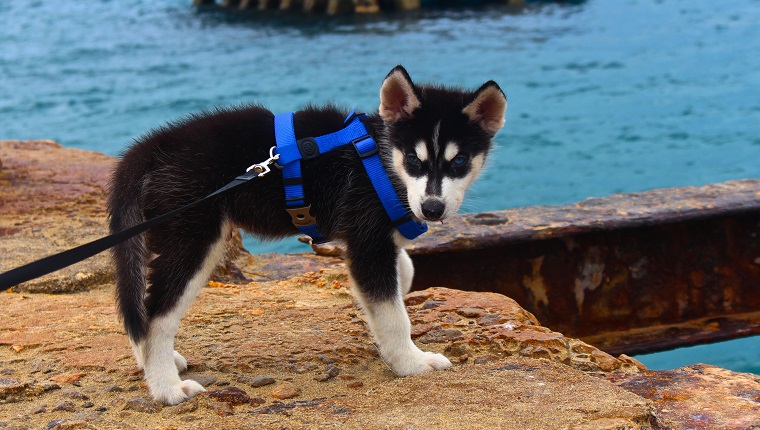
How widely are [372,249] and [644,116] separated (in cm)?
1207

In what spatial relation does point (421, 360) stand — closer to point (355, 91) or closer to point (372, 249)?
point (372, 249)

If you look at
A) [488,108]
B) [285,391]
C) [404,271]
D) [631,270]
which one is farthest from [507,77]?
[285,391]

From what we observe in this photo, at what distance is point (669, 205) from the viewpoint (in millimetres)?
5742

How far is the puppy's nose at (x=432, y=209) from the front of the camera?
12.2 feet

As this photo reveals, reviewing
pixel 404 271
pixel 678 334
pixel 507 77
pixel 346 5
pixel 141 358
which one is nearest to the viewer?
pixel 141 358

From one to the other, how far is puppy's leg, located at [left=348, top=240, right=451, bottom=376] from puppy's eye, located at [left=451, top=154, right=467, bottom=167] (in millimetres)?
469

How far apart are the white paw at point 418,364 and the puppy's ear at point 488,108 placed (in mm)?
1053

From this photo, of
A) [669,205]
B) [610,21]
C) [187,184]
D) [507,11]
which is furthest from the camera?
[507,11]

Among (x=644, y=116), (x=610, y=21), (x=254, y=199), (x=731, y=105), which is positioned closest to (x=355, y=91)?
(x=644, y=116)

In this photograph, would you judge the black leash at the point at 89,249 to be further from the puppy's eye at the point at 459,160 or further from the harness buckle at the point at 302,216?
the puppy's eye at the point at 459,160

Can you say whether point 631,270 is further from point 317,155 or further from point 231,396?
point 231,396

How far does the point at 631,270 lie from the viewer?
5852 mm

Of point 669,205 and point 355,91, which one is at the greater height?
point 669,205

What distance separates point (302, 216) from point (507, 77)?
1386 cm
